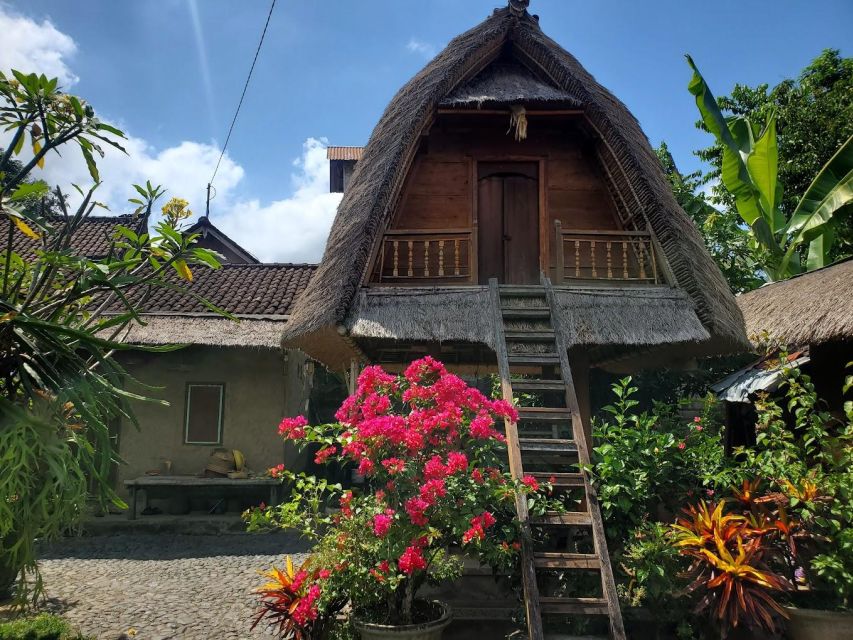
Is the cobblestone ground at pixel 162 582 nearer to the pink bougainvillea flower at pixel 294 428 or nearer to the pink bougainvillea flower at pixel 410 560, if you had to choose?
the pink bougainvillea flower at pixel 294 428

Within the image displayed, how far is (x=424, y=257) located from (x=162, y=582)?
13.7 ft

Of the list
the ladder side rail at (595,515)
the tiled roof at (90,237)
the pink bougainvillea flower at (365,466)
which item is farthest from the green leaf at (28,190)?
the tiled roof at (90,237)

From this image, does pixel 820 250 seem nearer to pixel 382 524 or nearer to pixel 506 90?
pixel 506 90

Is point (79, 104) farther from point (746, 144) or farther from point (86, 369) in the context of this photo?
point (746, 144)

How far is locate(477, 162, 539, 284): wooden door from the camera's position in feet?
23.8

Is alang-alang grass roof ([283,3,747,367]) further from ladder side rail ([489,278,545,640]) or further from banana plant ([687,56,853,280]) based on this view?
banana plant ([687,56,853,280])

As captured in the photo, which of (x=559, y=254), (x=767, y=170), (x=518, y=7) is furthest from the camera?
(x=767, y=170)

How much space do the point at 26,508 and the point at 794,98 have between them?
1465cm

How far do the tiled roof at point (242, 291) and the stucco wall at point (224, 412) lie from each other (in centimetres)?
74

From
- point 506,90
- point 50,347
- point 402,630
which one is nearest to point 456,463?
point 402,630

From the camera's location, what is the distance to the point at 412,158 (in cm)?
638

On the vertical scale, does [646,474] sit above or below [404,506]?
above

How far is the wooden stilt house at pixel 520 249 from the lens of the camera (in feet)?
17.8

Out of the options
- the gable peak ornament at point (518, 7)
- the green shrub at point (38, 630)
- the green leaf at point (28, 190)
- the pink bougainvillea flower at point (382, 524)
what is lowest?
the green shrub at point (38, 630)
